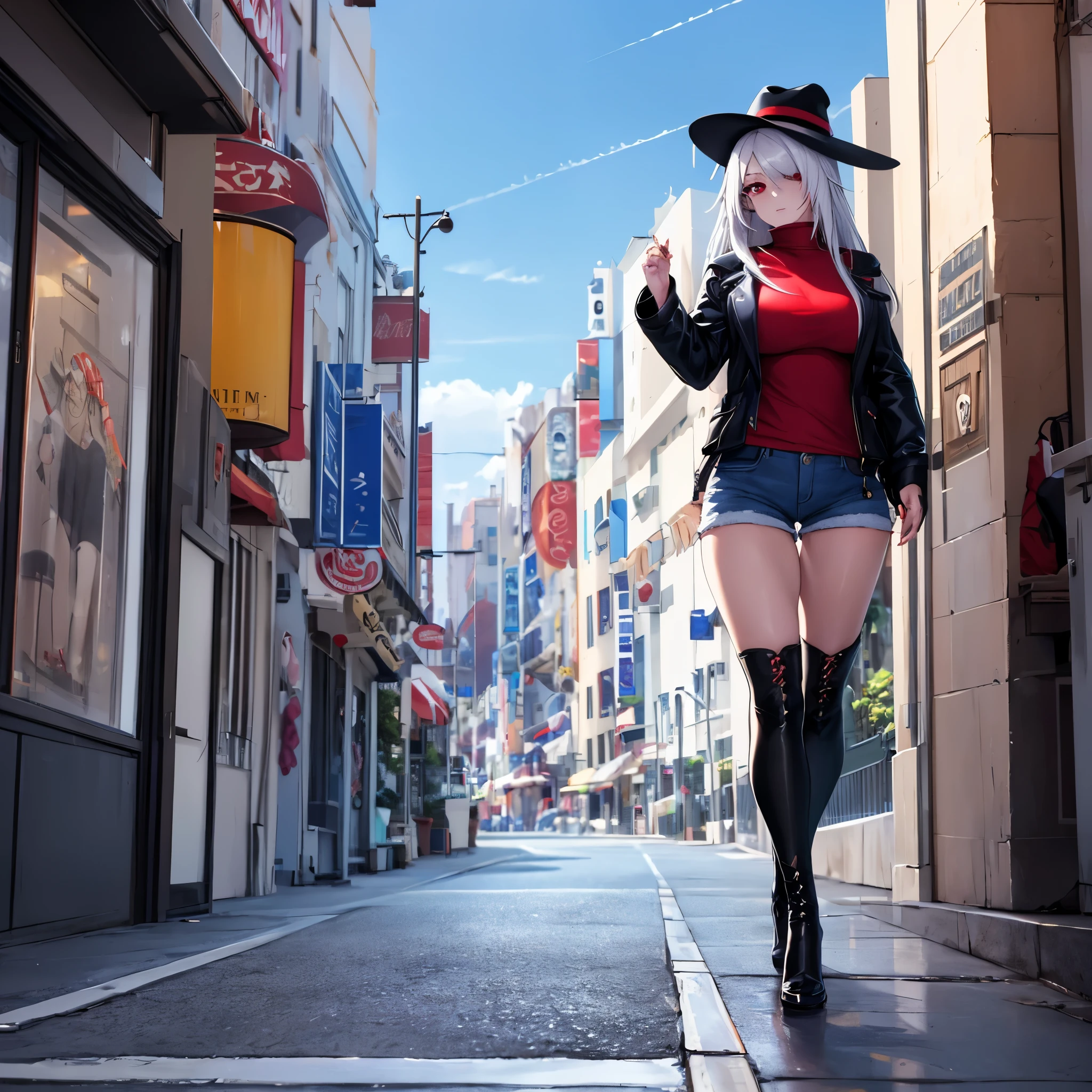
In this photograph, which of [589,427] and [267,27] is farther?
[589,427]

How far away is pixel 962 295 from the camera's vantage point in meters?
5.15

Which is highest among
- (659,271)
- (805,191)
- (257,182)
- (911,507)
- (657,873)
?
(257,182)

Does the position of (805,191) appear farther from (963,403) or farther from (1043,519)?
(963,403)

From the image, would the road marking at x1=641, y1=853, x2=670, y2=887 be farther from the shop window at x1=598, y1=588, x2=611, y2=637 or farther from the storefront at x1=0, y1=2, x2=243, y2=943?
the shop window at x1=598, y1=588, x2=611, y2=637

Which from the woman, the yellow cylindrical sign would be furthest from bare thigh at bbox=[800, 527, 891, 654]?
the yellow cylindrical sign

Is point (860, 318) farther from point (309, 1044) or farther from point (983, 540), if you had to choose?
point (309, 1044)

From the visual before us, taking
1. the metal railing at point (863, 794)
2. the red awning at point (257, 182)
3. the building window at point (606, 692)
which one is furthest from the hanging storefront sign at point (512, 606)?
the red awning at point (257, 182)

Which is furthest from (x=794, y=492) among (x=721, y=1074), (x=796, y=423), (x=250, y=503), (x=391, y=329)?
(x=391, y=329)

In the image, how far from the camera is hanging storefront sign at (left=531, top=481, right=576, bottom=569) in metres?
77.7

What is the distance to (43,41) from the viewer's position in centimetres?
519

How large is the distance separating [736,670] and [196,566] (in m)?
28.7

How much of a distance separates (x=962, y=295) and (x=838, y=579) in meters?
2.14

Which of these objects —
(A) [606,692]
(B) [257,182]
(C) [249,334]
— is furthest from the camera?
(A) [606,692]

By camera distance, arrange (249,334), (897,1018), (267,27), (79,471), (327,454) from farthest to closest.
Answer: (327,454) → (267,27) → (249,334) → (79,471) → (897,1018)
